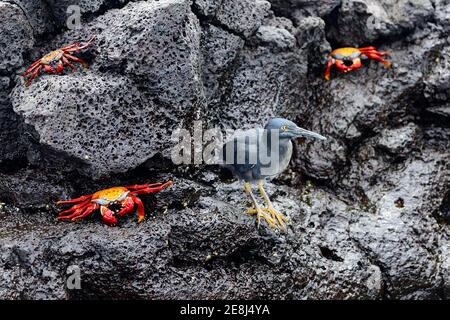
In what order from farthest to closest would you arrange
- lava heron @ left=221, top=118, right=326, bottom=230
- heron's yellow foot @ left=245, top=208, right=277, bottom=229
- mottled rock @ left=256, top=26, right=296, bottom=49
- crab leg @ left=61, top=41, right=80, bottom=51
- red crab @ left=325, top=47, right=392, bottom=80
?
red crab @ left=325, top=47, right=392, bottom=80 < mottled rock @ left=256, top=26, right=296, bottom=49 < crab leg @ left=61, top=41, right=80, bottom=51 < heron's yellow foot @ left=245, top=208, right=277, bottom=229 < lava heron @ left=221, top=118, right=326, bottom=230

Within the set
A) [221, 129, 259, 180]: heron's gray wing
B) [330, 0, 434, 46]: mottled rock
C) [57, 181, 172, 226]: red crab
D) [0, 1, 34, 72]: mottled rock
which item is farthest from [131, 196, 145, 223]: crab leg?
[330, 0, 434, 46]: mottled rock

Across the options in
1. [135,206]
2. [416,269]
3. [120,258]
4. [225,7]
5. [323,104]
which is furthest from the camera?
[323,104]

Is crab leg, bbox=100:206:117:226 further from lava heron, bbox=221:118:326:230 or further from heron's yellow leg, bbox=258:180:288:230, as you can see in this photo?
heron's yellow leg, bbox=258:180:288:230

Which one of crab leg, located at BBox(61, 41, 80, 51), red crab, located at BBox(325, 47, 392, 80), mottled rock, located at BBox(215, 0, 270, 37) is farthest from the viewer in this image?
red crab, located at BBox(325, 47, 392, 80)

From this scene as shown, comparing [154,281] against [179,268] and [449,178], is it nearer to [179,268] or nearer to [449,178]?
[179,268]

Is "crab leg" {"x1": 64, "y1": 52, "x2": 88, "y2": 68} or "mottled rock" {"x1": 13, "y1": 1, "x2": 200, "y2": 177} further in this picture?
"crab leg" {"x1": 64, "y1": 52, "x2": 88, "y2": 68}

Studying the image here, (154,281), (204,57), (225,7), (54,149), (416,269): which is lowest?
(416,269)

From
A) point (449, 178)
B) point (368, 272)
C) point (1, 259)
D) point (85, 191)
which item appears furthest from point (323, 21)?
point (1, 259)
